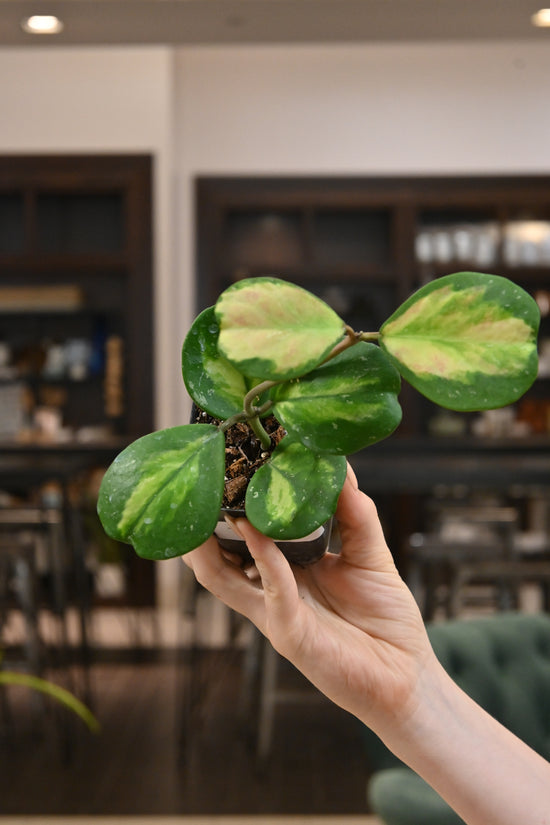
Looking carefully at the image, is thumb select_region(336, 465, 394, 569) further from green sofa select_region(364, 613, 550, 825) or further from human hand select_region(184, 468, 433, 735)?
green sofa select_region(364, 613, 550, 825)

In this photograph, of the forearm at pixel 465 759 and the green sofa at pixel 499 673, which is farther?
the green sofa at pixel 499 673

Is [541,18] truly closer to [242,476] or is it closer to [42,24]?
[42,24]

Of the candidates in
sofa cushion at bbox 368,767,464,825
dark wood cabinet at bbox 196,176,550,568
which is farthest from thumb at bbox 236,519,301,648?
dark wood cabinet at bbox 196,176,550,568

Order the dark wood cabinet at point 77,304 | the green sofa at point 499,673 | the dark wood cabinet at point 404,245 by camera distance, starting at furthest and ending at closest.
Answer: the dark wood cabinet at point 404,245
the dark wood cabinet at point 77,304
the green sofa at point 499,673

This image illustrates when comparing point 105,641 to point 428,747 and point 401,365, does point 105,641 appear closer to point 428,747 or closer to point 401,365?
point 428,747

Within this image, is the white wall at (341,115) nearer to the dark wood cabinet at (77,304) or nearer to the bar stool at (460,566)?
the dark wood cabinet at (77,304)

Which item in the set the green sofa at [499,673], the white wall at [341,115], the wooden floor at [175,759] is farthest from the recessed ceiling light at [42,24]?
the white wall at [341,115]

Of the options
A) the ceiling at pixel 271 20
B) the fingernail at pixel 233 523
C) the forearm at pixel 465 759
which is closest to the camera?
the fingernail at pixel 233 523
